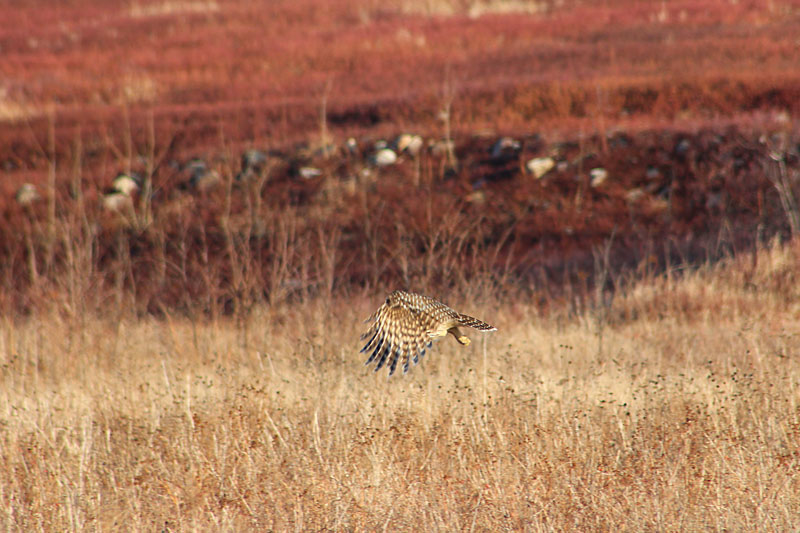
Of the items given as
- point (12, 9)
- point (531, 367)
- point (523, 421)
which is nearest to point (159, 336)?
point (531, 367)

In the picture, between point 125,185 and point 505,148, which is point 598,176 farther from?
point 125,185

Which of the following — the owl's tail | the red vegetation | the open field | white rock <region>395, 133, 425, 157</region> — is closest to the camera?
the owl's tail

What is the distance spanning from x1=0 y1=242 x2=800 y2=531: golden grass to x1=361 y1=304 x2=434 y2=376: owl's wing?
0.99 metres

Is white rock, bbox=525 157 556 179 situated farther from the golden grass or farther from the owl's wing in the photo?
the owl's wing

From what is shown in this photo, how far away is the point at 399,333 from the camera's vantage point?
3.62 meters

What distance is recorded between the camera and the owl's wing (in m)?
3.58

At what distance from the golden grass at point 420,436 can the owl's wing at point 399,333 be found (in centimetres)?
99

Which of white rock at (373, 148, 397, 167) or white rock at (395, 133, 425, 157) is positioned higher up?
white rock at (395, 133, 425, 157)

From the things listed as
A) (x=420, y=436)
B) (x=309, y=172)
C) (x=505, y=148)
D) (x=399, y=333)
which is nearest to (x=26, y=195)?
(x=309, y=172)

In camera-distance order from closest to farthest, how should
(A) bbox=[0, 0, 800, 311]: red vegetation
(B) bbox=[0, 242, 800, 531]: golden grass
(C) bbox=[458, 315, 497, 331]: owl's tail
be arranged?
(C) bbox=[458, 315, 497, 331]: owl's tail
(B) bbox=[0, 242, 800, 531]: golden grass
(A) bbox=[0, 0, 800, 311]: red vegetation

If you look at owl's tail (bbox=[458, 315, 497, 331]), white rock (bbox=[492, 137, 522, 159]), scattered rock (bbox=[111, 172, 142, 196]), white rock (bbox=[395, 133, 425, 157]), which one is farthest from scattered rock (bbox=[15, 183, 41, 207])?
owl's tail (bbox=[458, 315, 497, 331])

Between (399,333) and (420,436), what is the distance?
79.0 inches

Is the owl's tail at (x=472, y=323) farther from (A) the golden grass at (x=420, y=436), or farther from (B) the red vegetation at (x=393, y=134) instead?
(B) the red vegetation at (x=393, y=134)

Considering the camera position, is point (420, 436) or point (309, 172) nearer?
point (420, 436)
